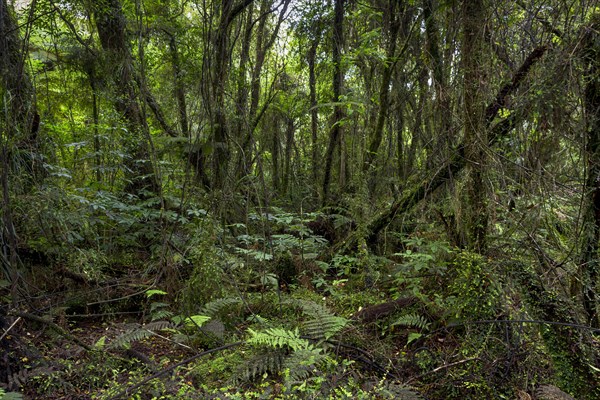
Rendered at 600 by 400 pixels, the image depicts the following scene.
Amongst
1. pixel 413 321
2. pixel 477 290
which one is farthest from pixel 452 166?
pixel 413 321

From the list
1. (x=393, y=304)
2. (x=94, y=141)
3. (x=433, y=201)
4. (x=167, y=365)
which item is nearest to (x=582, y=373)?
(x=393, y=304)

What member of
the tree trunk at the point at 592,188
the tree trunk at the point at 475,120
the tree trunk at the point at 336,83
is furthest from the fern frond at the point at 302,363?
the tree trunk at the point at 336,83

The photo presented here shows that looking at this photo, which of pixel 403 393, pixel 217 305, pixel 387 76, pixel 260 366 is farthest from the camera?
pixel 387 76

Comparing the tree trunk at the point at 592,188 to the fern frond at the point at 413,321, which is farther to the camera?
the fern frond at the point at 413,321

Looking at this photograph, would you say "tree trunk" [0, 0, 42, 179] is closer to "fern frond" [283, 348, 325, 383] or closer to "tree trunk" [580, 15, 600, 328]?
"fern frond" [283, 348, 325, 383]

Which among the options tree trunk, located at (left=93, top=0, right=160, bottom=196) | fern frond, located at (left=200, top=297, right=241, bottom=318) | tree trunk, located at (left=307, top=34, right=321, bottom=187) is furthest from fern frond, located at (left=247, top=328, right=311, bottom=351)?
tree trunk, located at (left=307, top=34, right=321, bottom=187)

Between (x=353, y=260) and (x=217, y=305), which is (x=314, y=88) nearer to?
(x=353, y=260)

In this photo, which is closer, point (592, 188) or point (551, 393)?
point (551, 393)

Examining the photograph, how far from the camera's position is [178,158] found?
241 inches

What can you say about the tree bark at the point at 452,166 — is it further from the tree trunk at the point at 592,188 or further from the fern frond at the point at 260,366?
the fern frond at the point at 260,366

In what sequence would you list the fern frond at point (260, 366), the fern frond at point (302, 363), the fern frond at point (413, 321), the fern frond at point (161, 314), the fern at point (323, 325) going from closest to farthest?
1. the fern frond at point (302, 363)
2. the fern frond at point (260, 366)
3. the fern at point (323, 325)
4. the fern frond at point (413, 321)
5. the fern frond at point (161, 314)

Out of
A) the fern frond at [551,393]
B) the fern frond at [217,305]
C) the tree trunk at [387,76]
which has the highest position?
the tree trunk at [387,76]

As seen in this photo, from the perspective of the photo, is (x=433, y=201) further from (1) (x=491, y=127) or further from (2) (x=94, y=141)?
(2) (x=94, y=141)

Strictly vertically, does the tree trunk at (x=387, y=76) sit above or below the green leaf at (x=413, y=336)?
above
